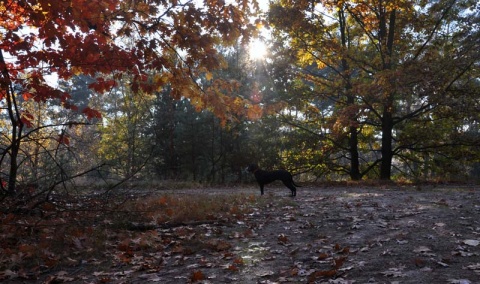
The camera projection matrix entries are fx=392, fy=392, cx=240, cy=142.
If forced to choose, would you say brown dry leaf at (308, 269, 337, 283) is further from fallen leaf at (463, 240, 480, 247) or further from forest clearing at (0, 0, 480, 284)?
fallen leaf at (463, 240, 480, 247)

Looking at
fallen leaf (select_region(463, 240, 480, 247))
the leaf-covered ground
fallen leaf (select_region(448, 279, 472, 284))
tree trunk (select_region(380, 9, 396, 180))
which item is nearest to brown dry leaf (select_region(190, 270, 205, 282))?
the leaf-covered ground

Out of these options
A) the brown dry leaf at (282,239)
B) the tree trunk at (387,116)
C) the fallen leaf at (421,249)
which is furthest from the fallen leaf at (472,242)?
the tree trunk at (387,116)

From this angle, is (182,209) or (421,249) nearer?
(421,249)

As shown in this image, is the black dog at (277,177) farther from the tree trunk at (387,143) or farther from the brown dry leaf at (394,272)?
the tree trunk at (387,143)

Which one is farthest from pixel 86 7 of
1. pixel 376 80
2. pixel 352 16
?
pixel 352 16

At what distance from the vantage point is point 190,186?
16.5 m

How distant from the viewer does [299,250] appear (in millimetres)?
5301

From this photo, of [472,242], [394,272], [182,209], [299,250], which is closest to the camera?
[394,272]

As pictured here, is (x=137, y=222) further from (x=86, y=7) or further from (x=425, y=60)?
(x=425, y=60)

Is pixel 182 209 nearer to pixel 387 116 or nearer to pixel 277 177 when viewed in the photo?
pixel 277 177

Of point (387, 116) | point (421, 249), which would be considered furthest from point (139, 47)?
point (387, 116)

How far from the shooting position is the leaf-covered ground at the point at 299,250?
14.0 feet

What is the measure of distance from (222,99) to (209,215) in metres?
2.34

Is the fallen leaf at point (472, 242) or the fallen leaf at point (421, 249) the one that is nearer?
the fallen leaf at point (421, 249)
